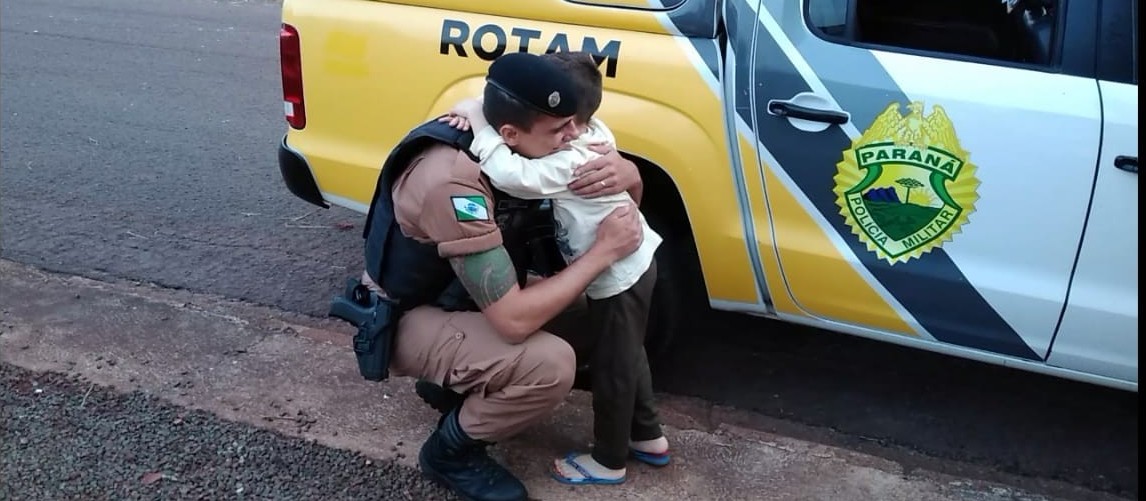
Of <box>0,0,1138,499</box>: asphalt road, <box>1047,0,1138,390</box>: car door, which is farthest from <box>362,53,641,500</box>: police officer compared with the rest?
<box>1047,0,1138,390</box>: car door

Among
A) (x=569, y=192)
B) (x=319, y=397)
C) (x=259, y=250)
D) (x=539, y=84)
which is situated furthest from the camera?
(x=259, y=250)

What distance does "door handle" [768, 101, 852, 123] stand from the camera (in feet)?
9.61

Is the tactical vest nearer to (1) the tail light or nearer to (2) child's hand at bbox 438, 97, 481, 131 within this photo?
(2) child's hand at bbox 438, 97, 481, 131

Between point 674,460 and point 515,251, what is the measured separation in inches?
30.7

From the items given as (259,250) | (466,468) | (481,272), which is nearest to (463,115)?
(481,272)

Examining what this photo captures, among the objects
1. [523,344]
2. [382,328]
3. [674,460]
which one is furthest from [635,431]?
[382,328]

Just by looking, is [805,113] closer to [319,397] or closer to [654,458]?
[654,458]

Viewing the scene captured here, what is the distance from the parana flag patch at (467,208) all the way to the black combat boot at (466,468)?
58 centimetres

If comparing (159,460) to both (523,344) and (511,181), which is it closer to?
(523,344)

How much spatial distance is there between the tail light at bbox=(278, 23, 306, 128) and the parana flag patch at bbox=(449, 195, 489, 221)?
1.29m

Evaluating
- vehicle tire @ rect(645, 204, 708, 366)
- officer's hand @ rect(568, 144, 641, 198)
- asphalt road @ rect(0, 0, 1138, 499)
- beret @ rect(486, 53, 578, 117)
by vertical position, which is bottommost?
asphalt road @ rect(0, 0, 1138, 499)

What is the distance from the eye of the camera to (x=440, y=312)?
2785mm

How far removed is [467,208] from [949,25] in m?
1.85

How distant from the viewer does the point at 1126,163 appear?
107 inches
